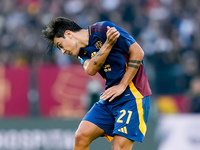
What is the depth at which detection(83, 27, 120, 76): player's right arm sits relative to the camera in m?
5.21

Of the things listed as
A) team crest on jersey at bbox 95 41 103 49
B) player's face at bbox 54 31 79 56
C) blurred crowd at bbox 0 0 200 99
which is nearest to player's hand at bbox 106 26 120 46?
team crest on jersey at bbox 95 41 103 49

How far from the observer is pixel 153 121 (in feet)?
32.3

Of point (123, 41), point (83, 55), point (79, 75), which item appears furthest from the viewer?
point (79, 75)

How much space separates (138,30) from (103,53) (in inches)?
318

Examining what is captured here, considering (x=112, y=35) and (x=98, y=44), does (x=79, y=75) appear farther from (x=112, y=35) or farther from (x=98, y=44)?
(x=112, y=35)

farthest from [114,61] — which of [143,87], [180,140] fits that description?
[180,140]

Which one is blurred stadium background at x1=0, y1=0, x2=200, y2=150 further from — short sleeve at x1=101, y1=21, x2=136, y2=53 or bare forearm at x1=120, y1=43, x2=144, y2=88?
short sleeve at x1=101, y1=21, x2=136, y2=53

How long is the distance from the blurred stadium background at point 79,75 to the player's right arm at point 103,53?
15.1 feet

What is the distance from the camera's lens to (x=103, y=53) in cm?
530

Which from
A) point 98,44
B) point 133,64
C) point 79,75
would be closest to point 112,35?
point 98,44

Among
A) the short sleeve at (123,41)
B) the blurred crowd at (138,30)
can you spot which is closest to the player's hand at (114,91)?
the short sleeve at (123,41)

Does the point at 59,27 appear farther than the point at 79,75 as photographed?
No

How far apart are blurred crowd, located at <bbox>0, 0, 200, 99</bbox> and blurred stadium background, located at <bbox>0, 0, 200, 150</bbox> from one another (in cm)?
2

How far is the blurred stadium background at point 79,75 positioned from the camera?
33.1 feet
